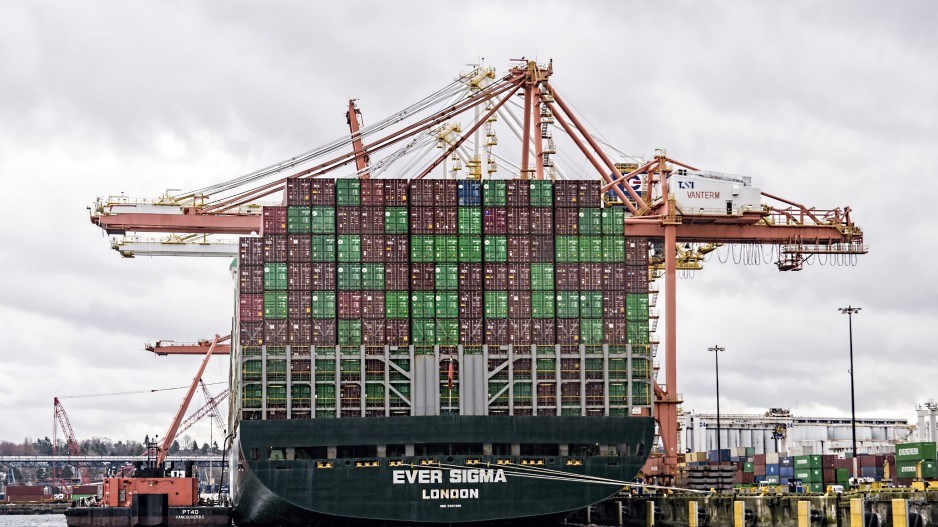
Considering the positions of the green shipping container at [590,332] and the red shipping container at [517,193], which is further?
the red shipping container at [517,193]

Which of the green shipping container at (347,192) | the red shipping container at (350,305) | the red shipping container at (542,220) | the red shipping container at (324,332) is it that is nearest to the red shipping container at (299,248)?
the green shipping container at (347,192)

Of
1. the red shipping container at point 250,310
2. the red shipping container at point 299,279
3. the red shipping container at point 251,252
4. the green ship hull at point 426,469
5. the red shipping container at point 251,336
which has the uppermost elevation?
the red shipping container at point 251,252

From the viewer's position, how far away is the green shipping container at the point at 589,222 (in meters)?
83.8

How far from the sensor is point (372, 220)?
270 feet

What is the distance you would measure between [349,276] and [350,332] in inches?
131

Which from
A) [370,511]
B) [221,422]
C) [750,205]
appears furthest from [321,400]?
[221,422]

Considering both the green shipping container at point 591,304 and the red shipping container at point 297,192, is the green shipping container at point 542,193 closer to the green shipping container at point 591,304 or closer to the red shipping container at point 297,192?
the green shipping container at point 591,304

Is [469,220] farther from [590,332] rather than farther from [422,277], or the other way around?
[590,332]

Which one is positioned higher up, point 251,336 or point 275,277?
point 275,277

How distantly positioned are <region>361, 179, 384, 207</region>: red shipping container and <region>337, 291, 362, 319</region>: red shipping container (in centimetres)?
562

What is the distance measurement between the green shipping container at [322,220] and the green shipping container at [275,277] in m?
2.89

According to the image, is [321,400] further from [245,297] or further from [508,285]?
[508,285]

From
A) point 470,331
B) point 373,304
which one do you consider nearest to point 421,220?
point 373,304

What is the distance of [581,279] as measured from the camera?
82750 mm
